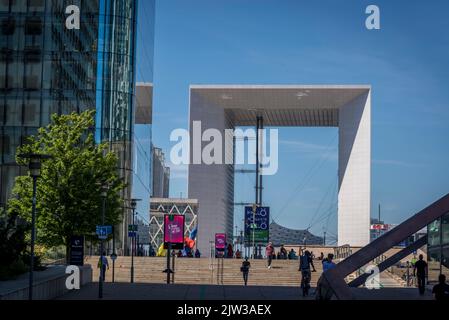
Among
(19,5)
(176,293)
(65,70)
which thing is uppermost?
(19,5)

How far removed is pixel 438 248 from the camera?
3716cm

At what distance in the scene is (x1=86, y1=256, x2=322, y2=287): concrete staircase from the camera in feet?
194

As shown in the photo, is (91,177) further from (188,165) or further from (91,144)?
(188,165)

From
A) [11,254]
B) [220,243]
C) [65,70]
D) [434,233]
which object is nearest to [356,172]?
[220,243]

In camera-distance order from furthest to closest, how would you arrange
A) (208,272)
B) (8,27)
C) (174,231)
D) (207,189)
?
(207,189), (8,27), (208,272), (174,231)

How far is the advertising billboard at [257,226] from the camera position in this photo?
84.6m

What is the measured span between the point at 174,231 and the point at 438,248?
57.6ft

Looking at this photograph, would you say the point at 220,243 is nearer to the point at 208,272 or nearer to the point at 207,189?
the point at 208,272

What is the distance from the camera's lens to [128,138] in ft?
253

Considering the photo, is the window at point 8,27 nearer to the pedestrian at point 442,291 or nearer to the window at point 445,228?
the window at point 445,228

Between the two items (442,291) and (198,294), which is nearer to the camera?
(442,291)

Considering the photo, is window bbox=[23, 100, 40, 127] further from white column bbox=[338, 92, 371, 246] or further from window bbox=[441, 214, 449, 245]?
white column bbox=[338, 92, 371, 246]
